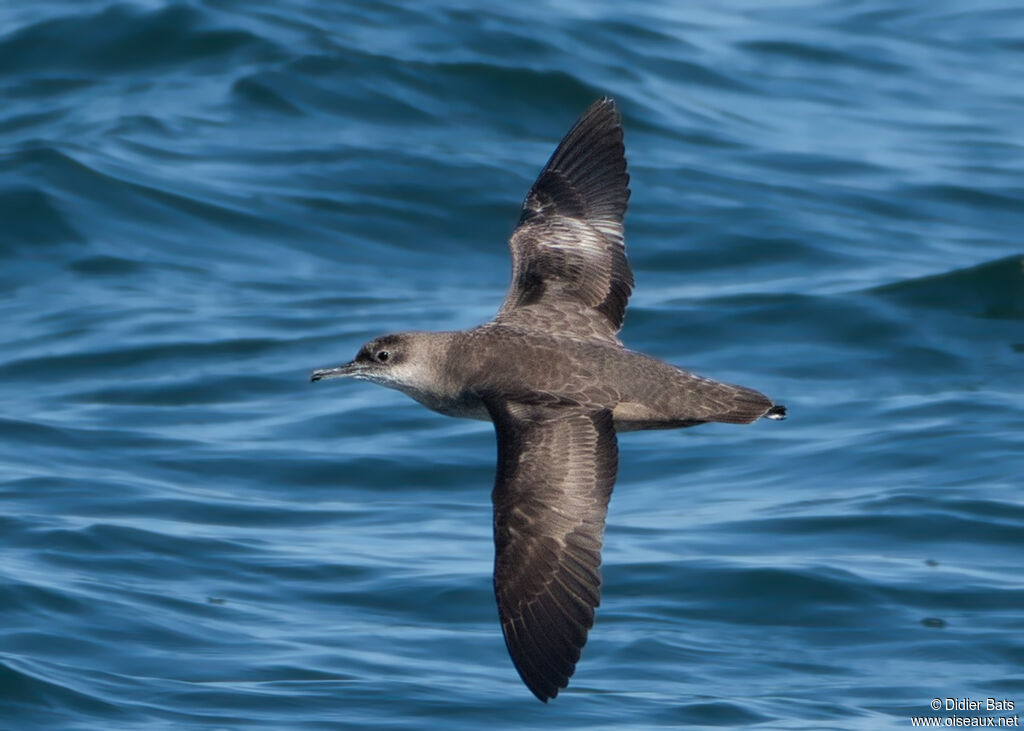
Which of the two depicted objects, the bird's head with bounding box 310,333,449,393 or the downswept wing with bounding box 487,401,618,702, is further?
the bird's head with bounding box 310,333,449,393

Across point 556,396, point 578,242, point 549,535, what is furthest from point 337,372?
point 578,242

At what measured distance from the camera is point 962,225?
617 inches

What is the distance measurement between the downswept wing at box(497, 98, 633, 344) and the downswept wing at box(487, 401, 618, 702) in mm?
1226

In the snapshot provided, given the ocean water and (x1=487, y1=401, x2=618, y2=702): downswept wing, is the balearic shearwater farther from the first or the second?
the ocean water

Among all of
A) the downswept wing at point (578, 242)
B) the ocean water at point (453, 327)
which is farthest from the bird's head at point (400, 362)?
the ocean water at point (453, 327)

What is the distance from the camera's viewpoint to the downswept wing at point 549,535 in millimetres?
7047

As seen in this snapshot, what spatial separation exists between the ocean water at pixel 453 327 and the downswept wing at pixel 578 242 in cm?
183

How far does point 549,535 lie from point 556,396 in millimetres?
710

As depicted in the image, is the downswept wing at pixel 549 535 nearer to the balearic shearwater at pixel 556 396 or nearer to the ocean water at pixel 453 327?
the balearic shearwater at pixel 556 396

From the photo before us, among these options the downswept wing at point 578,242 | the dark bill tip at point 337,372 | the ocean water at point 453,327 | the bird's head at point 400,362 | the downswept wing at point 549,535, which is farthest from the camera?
the ocean water at point 453,327

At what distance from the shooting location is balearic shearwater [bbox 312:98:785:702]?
7.13 metres

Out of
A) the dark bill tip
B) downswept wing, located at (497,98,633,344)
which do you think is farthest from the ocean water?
downswept wing, located at (497,98,633,344)

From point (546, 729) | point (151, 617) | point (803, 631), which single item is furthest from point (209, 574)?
point (803, 631)

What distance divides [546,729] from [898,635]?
2.15 m
